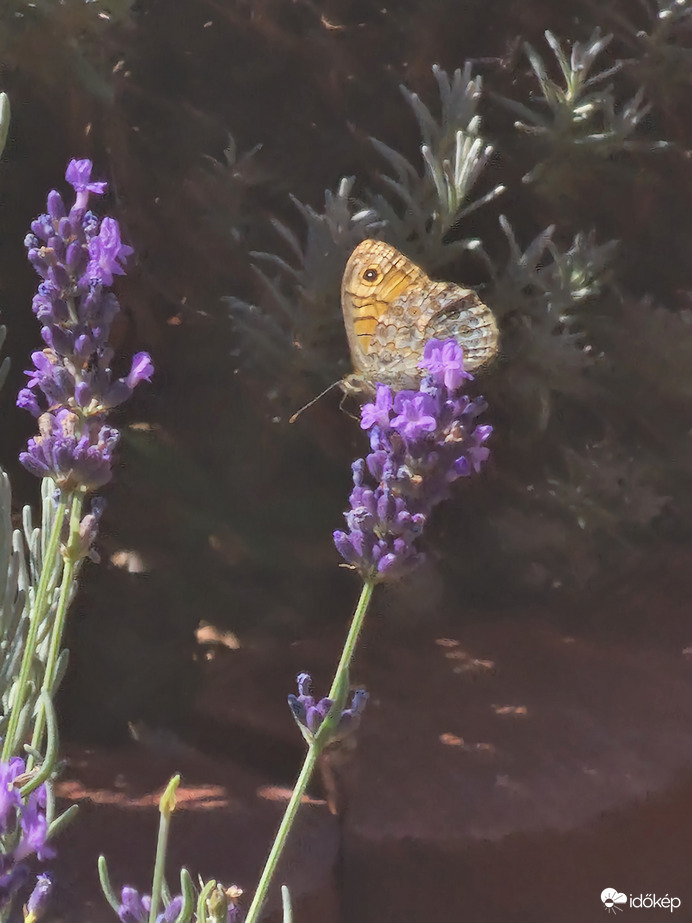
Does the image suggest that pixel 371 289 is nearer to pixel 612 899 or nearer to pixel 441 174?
pixel 441 174

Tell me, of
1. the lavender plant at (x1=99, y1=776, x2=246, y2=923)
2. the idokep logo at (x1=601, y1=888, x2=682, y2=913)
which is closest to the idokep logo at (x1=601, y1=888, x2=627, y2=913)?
the idokep logo at (x1=601, y1=888, x2=682, y2=913)

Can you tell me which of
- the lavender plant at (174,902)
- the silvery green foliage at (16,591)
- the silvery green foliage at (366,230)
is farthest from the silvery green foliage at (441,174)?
the lavender plant at (174,902)

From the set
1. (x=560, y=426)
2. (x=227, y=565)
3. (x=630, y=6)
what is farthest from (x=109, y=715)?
(x=630, y=6)

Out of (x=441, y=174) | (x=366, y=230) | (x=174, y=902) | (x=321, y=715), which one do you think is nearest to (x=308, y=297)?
(x=366, y=230)

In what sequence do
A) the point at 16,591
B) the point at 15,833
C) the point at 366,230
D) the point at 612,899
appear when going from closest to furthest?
the point at 15,833, the point at 16,591, the point at 612,899, the point at 366,230

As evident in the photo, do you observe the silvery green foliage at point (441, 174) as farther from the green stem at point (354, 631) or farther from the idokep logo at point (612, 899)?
the idokep logo at point (612, 899)

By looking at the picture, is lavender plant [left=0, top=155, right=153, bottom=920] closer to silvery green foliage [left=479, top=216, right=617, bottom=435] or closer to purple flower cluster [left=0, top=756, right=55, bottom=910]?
purple flower cluster [left=0, top=756, right=55, bottom=910]

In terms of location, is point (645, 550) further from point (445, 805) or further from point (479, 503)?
point (445, 805)
